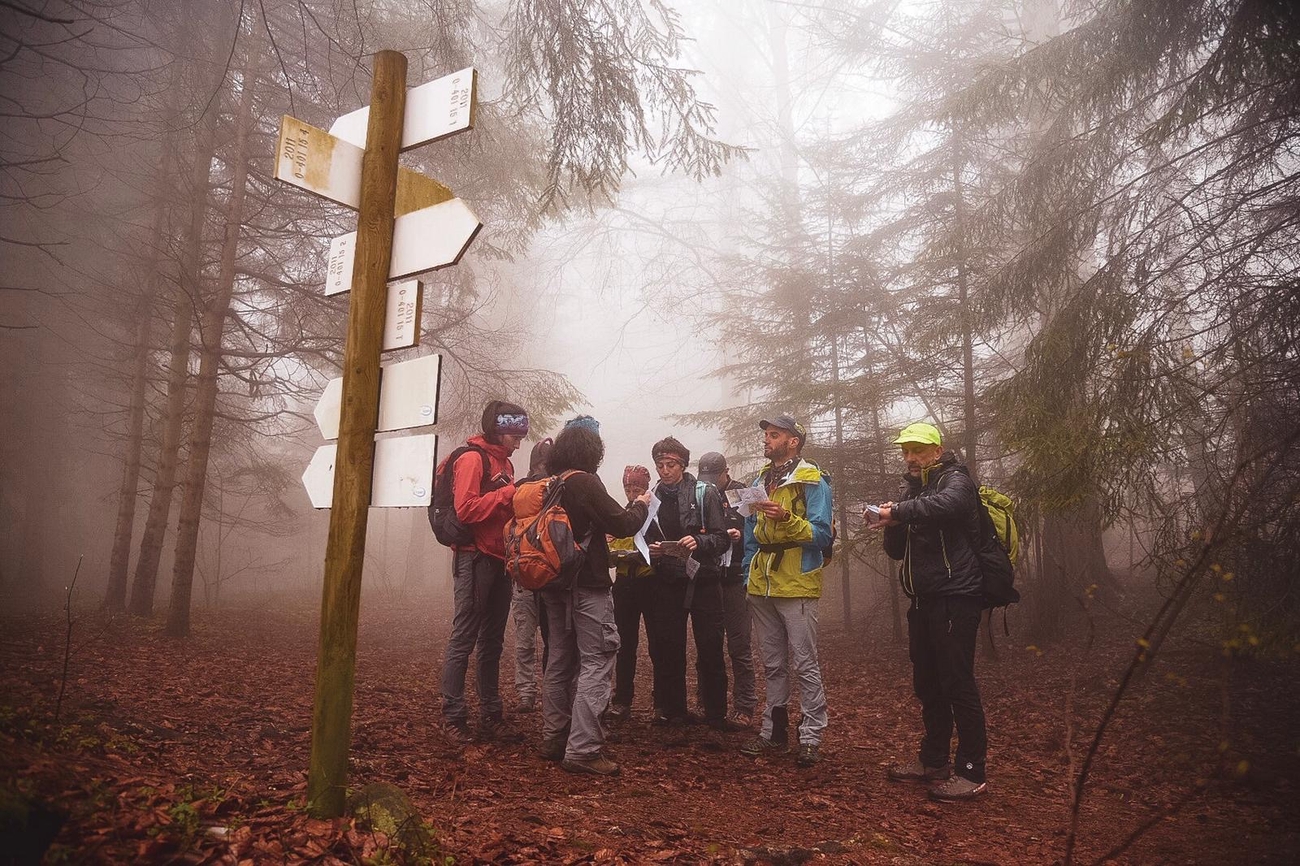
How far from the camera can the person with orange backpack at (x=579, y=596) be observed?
469 centimetres

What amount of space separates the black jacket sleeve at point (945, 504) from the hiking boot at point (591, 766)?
2404mm

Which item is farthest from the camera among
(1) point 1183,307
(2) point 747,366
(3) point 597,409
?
(3) point 597,409

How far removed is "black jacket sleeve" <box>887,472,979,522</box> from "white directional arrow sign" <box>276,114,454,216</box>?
10.8 ft

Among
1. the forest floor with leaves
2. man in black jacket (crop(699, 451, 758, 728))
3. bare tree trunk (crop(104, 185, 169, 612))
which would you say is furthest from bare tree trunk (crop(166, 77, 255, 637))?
man in black jacket (crop(699, 451, 758, 728))

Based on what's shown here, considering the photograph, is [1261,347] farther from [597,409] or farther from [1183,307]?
[597,409]

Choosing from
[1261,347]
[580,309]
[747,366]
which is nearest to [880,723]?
[1261,347]

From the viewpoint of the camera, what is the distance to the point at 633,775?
4820mm

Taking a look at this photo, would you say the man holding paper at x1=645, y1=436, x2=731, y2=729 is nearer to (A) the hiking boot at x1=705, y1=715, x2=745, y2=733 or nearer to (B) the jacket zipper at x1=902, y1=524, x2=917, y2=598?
(A) the hiking boot at x1=705, y1=715, x2=745, y2=733

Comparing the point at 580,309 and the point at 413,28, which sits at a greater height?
the point at 580,309

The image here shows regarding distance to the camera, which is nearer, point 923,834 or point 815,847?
point 815,847

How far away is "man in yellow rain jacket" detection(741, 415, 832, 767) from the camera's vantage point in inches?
207

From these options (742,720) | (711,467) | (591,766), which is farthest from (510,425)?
(742,720)

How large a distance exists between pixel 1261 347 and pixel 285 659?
31.3 feet

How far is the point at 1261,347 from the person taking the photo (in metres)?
5.74
